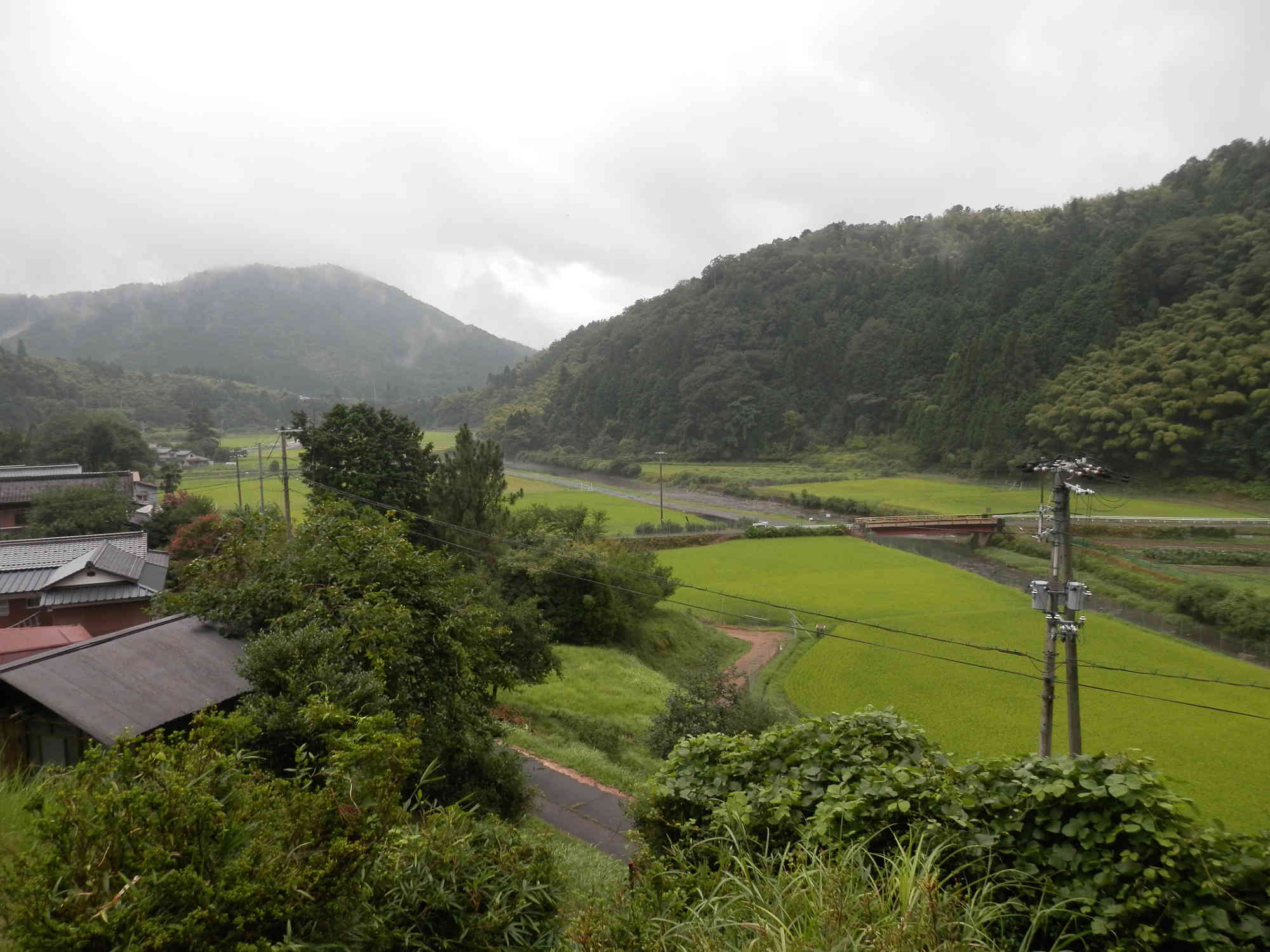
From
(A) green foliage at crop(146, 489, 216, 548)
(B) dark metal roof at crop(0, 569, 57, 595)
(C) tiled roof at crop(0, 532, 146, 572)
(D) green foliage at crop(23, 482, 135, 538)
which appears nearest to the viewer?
(B) dark metal roof at crop(0, 569, 57, 595)

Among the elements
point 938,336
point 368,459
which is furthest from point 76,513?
point 938,336

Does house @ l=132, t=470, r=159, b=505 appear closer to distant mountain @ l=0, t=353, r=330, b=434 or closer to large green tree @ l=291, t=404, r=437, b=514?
distant mountain @ l=0, t=353, r=330, b=434

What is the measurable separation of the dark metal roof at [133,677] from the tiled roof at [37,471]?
33184mm

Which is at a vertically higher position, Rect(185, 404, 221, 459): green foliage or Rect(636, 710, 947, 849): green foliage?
Rect(185, 404, 221, 459): green foliage

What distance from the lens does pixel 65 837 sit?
2660 millimetres

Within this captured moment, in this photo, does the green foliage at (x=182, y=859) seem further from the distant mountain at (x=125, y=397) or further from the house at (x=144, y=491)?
the distant mountain at (x=125, y=397)

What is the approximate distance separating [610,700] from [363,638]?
380 inches

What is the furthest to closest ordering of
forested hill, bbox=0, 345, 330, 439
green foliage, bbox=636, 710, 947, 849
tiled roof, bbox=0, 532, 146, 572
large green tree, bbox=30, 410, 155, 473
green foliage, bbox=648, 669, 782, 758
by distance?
forested hill, bbox=0, 345, 330, 439
large green tree, bbox=30, 410, 155, 473
tiled roof, bbox=0, 532, 146, 572
green foliage, bbox=648, 669, 782, 758
green foliage, bbox=636, 710, 947, 849

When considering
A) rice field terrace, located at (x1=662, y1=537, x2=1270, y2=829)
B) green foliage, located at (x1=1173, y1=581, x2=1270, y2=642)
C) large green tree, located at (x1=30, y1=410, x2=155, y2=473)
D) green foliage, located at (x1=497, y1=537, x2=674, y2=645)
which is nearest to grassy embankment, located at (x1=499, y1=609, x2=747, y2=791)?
green foliage, located at (x1=497, y1=537, x2=674, y2=645)

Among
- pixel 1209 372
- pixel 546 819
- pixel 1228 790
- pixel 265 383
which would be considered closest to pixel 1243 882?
pixel 546 819

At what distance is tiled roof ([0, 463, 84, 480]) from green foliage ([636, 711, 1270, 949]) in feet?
132

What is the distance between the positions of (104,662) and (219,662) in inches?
43.5

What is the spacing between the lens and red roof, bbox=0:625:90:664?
13.4 m

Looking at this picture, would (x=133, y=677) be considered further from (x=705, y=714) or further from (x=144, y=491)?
(x=144, y=491)
